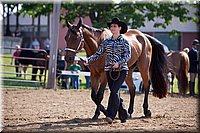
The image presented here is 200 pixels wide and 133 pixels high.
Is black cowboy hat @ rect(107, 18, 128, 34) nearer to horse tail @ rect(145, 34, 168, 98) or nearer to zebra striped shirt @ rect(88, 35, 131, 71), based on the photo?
zebra striped shirt @ rect(88, 35, 131, 71)

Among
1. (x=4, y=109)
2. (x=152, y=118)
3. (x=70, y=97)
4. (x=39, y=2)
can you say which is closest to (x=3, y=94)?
(x=70, y=97)

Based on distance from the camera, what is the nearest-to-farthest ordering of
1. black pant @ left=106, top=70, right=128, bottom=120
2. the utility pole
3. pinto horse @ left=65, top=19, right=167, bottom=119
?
1. black pant @ left=106, top=70, right=128, bottom=120
2. pinto horse @ left=65, top=19, right=167, bottom=119
3. the utility pole

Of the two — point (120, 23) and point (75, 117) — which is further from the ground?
point (120, 23)

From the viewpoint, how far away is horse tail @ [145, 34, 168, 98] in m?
8.09

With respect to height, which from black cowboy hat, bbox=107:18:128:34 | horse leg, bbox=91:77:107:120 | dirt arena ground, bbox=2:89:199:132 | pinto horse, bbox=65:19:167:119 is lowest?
dirt arena ground, bbox=2:89:199:132

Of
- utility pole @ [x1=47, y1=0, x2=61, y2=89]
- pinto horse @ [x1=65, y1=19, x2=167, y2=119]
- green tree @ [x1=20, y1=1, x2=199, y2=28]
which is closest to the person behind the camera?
pinto horse @ [x1=65, y1=19, x2=167, y2=119]

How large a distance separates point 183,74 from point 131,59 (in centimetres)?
581

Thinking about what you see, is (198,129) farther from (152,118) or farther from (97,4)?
(97,4)

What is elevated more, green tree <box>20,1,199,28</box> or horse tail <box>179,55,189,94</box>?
green tree <box>20,1,199,28</box>

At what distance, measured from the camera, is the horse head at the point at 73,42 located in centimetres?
657

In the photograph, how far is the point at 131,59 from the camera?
7.12m

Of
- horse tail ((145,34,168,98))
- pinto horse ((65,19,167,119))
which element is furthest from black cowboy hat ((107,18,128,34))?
horse tail ((145,34,168,98))

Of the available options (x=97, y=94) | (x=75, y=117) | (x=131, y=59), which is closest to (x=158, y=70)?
(x=131, y=59)

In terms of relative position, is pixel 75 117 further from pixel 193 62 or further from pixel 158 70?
pixel 193 62
